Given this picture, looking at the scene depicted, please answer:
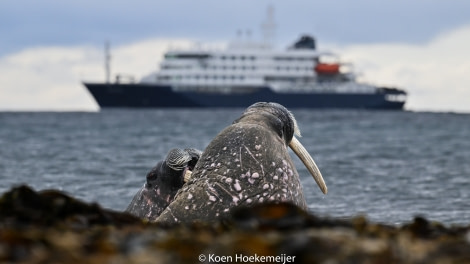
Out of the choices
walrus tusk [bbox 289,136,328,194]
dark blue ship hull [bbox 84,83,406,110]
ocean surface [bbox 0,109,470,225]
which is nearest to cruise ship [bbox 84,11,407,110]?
dark blue ship hull [bbox 84,83,406,110]

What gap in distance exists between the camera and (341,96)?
124 meters

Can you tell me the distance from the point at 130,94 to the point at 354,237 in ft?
379

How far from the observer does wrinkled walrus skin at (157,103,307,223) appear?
25.8 feet

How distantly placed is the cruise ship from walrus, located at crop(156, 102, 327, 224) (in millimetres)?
110273

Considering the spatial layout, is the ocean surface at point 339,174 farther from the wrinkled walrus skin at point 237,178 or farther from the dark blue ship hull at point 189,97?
the dark blue ship hull at point 189,97

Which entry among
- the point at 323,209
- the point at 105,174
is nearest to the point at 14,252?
the point at 323,209

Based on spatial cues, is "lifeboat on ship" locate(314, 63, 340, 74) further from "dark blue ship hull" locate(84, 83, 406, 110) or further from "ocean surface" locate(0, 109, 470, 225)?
"ocean surface" locate(0, 109, 470, 225)

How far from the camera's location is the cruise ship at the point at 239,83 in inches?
4724

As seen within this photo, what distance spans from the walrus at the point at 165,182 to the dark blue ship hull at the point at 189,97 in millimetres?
108839

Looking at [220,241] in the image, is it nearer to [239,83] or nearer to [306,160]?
[306,160]

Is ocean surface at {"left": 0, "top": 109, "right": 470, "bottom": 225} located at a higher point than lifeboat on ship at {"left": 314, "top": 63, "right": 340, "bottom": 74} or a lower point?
higher

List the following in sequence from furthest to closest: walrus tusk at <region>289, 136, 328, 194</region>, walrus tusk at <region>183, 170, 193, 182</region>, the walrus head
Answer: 1. walrus tusk at <region>289, 136, 328, 194</region>
2. walrus tusk at <region>183, 170, 193, 182</region>
3. the walrus head

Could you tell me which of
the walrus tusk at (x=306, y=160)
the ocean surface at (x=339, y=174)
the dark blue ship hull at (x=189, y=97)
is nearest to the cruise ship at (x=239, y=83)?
the dark blue ship hull at (x=189, y=97)

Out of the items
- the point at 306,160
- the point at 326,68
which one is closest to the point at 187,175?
the point at 306,160
